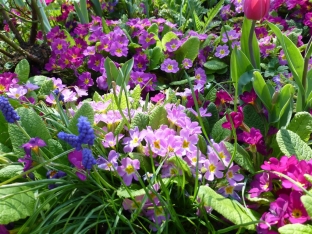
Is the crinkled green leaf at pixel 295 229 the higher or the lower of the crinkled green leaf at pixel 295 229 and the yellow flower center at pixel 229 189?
the higher

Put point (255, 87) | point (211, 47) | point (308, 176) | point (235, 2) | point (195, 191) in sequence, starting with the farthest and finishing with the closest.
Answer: point (235, 2)
point (211, 47)
point (255, 87)
point (195, 191)
point (308, 176)

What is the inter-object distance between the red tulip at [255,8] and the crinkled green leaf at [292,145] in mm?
418

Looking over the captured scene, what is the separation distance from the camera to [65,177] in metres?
1.47

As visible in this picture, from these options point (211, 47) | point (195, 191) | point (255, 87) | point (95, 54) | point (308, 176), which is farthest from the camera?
point (211, 47)

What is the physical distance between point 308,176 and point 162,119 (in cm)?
59

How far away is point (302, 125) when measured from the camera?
5.18 ft

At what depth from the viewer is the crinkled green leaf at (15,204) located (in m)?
1.30

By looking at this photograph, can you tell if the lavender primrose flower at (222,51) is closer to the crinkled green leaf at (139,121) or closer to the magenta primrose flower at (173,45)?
the magenta primrose flower at (173,45)

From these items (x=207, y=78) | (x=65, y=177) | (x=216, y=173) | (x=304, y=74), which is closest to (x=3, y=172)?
(x=65, y=177)

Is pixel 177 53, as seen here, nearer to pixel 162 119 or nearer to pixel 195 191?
pixel 162 119

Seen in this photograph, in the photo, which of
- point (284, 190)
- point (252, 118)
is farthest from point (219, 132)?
point (284, 190)

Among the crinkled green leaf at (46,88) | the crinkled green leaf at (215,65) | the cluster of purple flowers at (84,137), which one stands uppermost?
the cluster of purple flowers at (84,137)

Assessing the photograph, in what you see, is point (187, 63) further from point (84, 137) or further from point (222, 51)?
point (84, 137)

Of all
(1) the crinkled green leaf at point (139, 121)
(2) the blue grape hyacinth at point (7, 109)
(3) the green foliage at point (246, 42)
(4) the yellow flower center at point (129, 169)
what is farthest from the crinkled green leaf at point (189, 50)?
(2) the blue grape hyacinth at point (7, 109)
